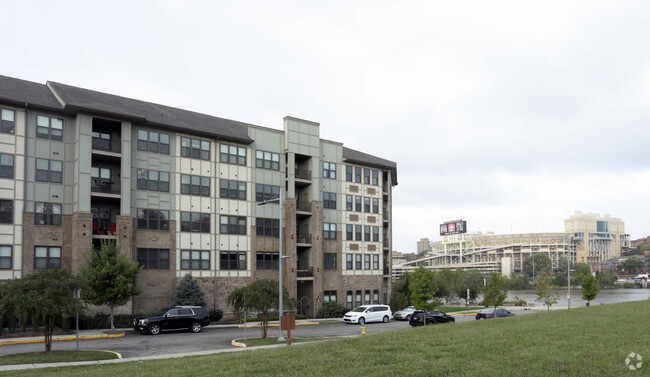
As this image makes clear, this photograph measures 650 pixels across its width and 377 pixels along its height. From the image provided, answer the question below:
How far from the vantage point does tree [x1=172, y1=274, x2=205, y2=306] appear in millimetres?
40375

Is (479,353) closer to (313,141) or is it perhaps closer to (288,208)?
(288,208)

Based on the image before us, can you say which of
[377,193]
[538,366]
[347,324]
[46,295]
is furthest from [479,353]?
[377,193]

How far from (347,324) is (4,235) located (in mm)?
25707

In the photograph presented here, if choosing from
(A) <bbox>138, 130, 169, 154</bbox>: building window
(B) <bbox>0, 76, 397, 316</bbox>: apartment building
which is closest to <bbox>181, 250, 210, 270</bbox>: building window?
(B) <bbox>0, 76, 397, 316</bbox>: apartment building

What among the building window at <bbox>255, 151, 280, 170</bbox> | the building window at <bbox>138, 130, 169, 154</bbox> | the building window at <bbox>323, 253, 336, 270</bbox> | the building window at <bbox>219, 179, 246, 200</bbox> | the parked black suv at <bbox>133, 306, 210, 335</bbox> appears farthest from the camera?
the building window at <bbox>323, 253, 336, 270</bbox>

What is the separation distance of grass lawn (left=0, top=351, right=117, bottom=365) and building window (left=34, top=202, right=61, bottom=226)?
15.4 meters

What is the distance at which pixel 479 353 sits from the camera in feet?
45.0

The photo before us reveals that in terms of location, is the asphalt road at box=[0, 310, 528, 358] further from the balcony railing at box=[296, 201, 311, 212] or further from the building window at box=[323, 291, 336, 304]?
the balcony railing at box=[296, 201, 311, 212]

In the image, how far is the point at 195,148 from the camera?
144ft

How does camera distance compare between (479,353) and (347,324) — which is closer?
(479,353)

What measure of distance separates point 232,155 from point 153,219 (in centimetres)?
905

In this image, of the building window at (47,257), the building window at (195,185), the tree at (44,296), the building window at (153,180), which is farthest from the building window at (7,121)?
the tree at (44,296)

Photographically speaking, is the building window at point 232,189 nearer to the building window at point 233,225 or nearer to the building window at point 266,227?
the building window at point 233,225

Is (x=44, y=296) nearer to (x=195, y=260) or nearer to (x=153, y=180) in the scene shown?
(x=153, y=180)
